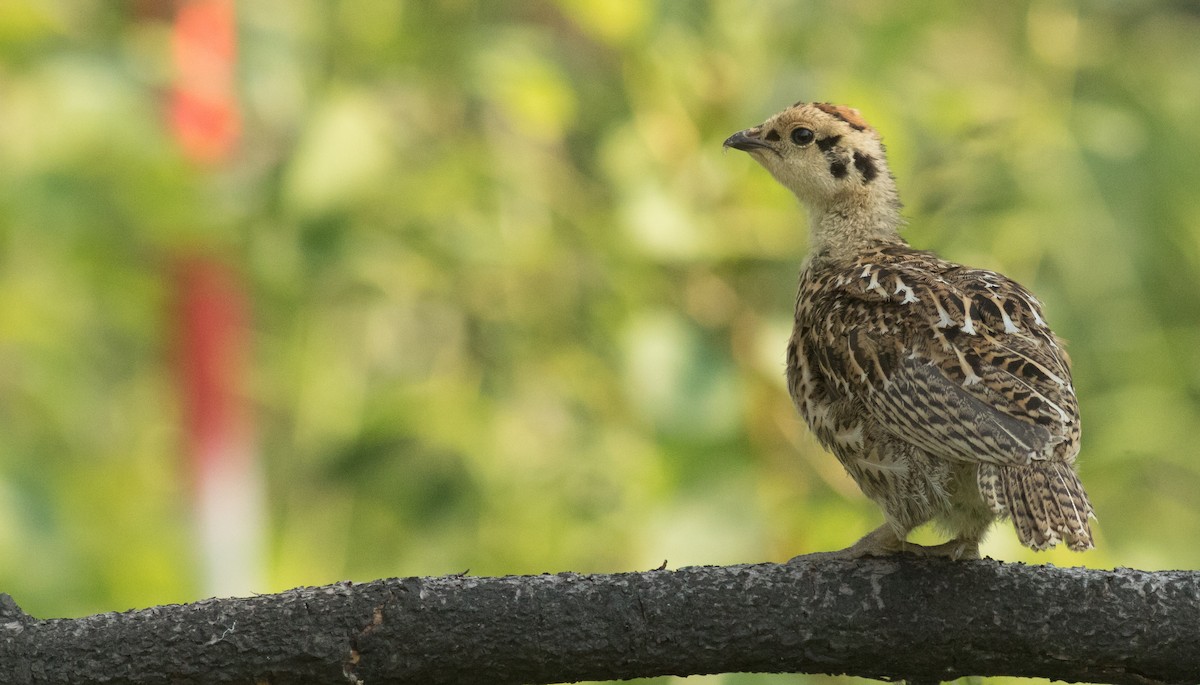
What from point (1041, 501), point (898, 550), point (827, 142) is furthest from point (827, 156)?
point (1041, 501)

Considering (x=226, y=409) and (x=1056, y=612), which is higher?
(x=226, y=409)

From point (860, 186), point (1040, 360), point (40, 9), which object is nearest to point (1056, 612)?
point (1040, 360)

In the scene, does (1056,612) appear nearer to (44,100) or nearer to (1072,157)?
(1072,157)

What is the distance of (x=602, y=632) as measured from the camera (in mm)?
3793

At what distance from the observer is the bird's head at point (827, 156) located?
605 cm

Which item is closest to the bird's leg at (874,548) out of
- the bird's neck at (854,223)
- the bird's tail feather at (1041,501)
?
the bird's tail feather at (1041,501)

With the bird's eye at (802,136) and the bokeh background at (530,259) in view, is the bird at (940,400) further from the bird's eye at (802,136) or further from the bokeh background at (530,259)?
the bokeh background at (530,259)

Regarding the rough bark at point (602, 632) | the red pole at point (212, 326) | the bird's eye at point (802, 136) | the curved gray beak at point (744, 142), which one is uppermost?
the red pole at point (212, 326)

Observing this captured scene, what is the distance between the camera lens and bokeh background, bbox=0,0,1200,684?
275 inches

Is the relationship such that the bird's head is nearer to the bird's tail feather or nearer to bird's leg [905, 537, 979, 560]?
bird's leg [905, 537, 979, 560]

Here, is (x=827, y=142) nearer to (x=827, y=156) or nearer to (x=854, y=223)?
(x=827, y=156)

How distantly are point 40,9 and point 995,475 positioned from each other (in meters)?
6.36

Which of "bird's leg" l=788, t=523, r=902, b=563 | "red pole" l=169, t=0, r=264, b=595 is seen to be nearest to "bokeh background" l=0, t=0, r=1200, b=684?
"red pole" l=169, t=0, r=264, b=595

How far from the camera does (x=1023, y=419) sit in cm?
421
